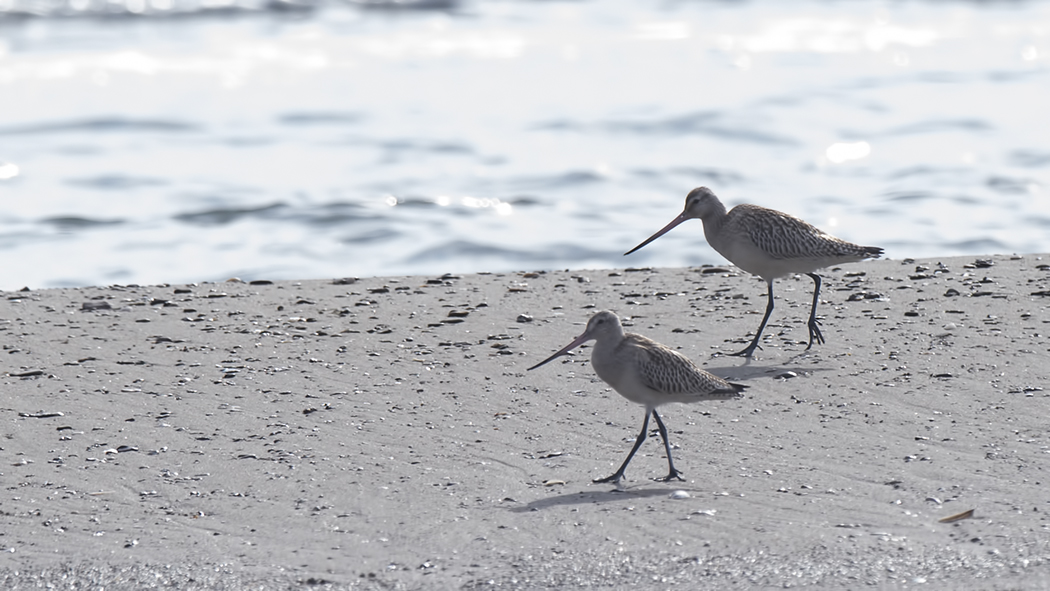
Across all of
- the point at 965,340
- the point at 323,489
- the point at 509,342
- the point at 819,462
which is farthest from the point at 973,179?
the point at 323,489

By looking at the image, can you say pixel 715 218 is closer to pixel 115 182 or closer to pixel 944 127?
pixel 115 182

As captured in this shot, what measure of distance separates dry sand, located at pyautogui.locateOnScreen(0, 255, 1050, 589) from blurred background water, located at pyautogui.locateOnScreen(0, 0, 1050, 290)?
2.60 m

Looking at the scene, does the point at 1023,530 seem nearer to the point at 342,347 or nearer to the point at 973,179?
the point at 342,347

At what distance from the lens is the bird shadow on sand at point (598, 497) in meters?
5.48

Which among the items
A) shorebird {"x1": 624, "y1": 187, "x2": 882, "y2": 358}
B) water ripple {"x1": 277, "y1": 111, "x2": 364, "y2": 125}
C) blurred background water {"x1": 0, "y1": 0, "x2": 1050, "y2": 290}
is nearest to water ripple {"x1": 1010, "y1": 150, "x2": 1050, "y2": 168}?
blurred background water {"x1": 0, "y1": 0, "x2": 1050, "y2": 290}

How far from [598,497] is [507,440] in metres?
0.92

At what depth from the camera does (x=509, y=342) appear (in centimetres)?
817

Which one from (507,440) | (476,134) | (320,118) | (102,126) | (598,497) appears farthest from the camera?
(320,118)

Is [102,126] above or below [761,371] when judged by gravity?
below

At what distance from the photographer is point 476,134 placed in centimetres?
1741

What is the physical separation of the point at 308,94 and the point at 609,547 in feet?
52.3

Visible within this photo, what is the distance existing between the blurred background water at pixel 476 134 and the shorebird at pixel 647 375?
5633 millimetres

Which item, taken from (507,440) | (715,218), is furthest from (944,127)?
(507,440)

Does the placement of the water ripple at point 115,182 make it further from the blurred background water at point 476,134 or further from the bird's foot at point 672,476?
the bird's foot at point 672,476
